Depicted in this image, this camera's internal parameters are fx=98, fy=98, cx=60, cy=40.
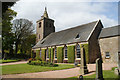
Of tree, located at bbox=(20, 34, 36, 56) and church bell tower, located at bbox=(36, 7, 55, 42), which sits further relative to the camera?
tree, located at bbox=(20, 34, 36, 56)

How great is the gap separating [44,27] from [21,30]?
12.5 meters

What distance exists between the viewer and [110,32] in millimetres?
21703

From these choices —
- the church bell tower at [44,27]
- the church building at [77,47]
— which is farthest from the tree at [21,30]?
the church building at [77,47]

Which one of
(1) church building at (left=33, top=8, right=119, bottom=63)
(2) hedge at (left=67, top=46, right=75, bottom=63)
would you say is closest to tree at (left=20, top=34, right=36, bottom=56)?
(1) church building at (left=33, top=8, right=119, bottom=63)

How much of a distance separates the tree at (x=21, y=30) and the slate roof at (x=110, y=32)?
32.8 meters

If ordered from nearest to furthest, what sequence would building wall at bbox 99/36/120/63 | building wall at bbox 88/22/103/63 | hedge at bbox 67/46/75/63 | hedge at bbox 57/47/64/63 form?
building wall at bbox 99/36/120/63 < building wall at bbox 88/22/103/63 < hedge at bbox 67/46/75/63 < hedge at bbox 57/47/64/63

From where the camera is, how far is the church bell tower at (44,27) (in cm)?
3788

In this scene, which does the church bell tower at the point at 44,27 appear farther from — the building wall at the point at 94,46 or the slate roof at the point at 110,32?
the slate roof at the point at 110,32

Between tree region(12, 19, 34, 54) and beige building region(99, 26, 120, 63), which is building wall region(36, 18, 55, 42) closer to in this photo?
tree region(12, 19, 34, 54)

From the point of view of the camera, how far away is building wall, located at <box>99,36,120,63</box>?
19803 mm

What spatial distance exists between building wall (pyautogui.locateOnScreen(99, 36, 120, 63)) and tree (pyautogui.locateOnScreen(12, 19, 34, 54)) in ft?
108

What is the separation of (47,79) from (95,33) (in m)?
17.7

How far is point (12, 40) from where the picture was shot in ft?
131

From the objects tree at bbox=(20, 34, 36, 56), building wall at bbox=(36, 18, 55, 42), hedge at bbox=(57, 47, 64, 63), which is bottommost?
hedge at bbox=(57, 47, 64, 63)
